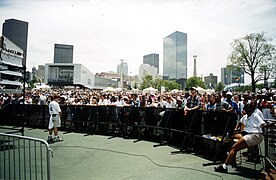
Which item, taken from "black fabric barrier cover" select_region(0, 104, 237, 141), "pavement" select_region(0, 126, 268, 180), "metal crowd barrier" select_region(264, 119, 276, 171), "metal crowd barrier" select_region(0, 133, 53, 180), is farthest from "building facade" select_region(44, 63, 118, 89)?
"metal crowd barrier" select_region(264, 119, 276, 171)

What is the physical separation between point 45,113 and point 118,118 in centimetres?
550

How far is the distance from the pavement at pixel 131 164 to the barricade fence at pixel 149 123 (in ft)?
2.12

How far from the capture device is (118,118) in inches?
419

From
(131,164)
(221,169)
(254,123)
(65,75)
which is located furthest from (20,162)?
(65,75)

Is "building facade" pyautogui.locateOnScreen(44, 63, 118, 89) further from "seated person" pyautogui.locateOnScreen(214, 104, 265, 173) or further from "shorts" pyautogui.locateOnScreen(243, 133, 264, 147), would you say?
"shorts" pyautogui.locateOnScreen(243, 133, 264, 147)

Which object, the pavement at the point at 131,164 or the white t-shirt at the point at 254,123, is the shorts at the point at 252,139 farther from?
the pavement at the point at 131,164

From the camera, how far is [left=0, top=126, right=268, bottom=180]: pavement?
4980 mm

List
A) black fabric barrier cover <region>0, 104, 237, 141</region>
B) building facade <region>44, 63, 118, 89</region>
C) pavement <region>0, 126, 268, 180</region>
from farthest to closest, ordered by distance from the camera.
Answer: building facade <region>44, 63, 118, 89</region>
black fabric barrier cover <region>0, 104, 237, 141</region>
pavement <region>0, 126, 268, 180</region>

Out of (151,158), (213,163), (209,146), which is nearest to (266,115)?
(209,146)

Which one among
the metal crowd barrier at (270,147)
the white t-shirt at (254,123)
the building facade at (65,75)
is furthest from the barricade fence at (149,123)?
the building facade at (65,75)

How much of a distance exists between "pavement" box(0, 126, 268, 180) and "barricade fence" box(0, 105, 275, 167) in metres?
0.65

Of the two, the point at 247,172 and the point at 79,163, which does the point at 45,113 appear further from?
the point at 247,172

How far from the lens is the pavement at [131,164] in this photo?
498 centimetres

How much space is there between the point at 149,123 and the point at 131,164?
12.3 feet
